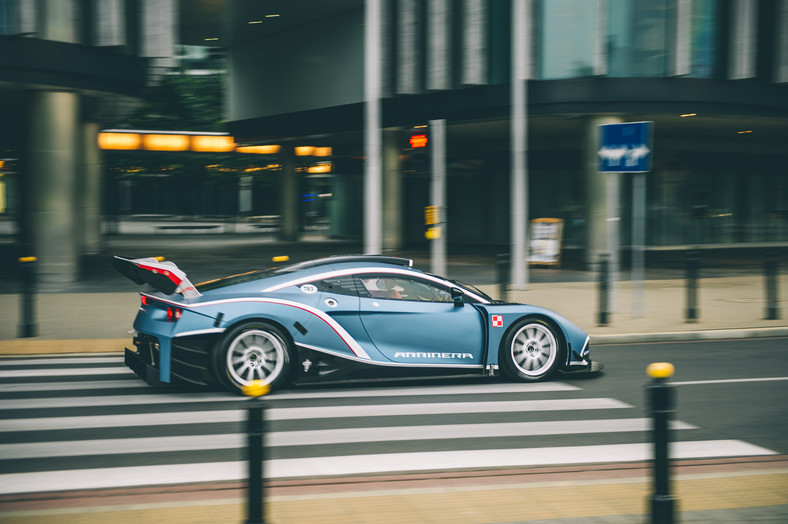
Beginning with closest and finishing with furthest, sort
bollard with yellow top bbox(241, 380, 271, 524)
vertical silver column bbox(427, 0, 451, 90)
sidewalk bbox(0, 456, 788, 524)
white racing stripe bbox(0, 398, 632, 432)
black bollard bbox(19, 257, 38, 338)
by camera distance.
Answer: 1. bollard with yellow top bbox(241, 380, 271, 524)
2. sidewalk bbox(0, 456, 788, 524)
3. white racing stripe bbox(0, 398, 632, 432)
4. black bollard bbox(19, 257, 38, 338)
5. vertical silver column bbox(427, 0, 451, 90)

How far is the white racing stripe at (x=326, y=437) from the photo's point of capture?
6.41 metres

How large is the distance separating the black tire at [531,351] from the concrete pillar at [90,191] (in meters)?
22.4

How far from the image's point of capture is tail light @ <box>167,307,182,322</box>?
815cm

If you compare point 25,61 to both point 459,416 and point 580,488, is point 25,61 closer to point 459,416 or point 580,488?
point 459,416

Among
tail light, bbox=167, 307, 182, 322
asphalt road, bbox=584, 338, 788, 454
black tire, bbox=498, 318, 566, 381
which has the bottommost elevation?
asphalt road, bbox=584, 338, 788, 454

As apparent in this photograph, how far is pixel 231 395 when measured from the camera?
8398 mm

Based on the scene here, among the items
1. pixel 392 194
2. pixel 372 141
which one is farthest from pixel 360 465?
pixel 392 194

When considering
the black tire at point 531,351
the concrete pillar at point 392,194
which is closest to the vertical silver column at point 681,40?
the concrete pillar at point 392,194

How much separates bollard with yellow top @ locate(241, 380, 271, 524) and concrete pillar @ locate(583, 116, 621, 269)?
2095 centimetres

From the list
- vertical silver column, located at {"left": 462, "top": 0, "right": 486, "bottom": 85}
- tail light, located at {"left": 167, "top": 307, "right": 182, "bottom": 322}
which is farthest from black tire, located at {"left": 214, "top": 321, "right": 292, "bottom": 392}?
vertical silver column, located at {"left": 462, "top": 0, "right": 486, "bottom": 85}

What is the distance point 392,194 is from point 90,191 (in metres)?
10.7

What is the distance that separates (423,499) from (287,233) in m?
33.4

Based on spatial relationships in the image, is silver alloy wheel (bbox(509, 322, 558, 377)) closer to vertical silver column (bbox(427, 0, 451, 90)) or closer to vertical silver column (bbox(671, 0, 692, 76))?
vertical silver column (bbox(671, 0, 692, 76))

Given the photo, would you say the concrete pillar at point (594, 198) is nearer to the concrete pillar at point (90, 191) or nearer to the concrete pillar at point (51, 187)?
the concrete pillar at point (51, 187)
